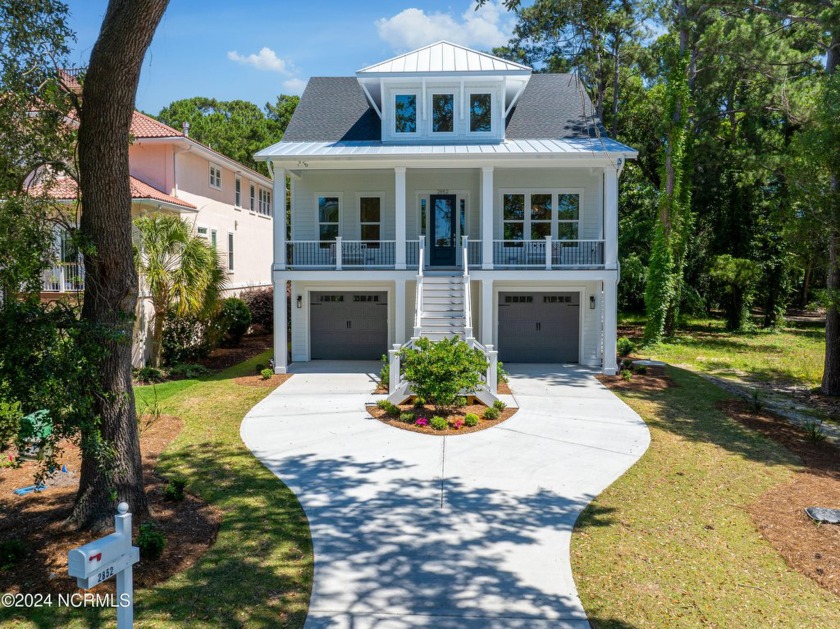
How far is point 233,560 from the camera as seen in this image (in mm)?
6043

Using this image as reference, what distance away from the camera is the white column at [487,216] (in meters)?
16.2

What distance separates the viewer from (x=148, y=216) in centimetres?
1614

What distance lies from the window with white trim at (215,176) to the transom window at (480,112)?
10426 millimetres

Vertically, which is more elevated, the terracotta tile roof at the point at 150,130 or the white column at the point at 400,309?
the terracotta tile roof at the point at 150,130

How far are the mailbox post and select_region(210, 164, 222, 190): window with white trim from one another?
777 inches

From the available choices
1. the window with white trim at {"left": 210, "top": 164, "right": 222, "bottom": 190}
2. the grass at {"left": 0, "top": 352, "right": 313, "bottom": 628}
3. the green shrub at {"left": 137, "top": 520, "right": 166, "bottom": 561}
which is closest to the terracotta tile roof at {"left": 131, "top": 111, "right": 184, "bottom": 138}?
the window with white trim at {"left": 210, "top": 164, "right": 222, "bottom": 190}

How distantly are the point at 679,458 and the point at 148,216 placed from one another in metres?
14.2

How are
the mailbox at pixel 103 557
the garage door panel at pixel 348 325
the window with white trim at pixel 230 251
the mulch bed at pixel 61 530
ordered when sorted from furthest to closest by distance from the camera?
the window with white trim at pixel 230 251, the garage door panel at pixel 348 325, the mulch bed at pixel 61 530, the mailbox at pixel 103 557

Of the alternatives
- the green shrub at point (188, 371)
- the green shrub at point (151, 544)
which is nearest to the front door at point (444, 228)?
the green shrub at point (188, 371)

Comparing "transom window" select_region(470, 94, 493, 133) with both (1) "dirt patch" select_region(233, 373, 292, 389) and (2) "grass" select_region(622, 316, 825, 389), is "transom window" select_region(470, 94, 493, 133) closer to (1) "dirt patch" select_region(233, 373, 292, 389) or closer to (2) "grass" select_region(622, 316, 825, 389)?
(1) "dirt patch" select_region(233, 373, 292, 389)

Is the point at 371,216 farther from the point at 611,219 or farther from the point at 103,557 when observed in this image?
the point at 103,557

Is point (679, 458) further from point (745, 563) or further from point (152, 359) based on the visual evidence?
point (152, 359)


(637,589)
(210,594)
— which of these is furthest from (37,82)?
(637,589)

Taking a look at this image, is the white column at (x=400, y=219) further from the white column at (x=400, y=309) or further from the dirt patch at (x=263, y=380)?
the dirt patch at (x=263, y=380)
